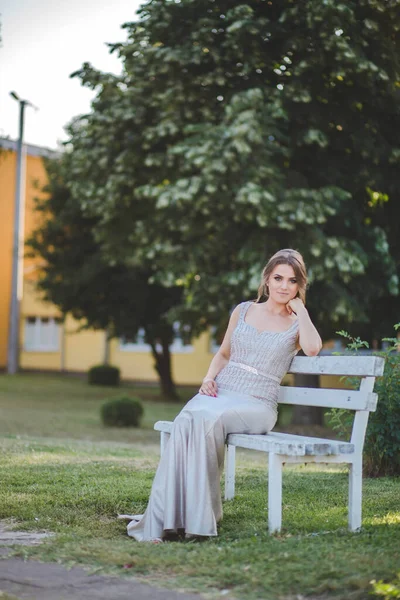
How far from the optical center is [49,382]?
33.2m

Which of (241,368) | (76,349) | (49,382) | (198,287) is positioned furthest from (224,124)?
(76,349)

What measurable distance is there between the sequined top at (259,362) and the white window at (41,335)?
36.7 m

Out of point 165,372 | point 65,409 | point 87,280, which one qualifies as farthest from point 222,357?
point 165,372

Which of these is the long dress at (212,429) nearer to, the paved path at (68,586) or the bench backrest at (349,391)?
the bench backrest at (349,391)

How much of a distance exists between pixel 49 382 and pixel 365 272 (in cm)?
2105

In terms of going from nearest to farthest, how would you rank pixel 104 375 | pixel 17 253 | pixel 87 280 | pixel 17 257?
1. pixel 87 280
2. pixel 17 253
3. pixel 17 257
4. pixel 104 375

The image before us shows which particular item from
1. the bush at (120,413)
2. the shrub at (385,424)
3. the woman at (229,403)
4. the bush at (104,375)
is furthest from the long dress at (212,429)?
the bush at (104,375)

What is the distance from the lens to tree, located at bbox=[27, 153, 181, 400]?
78.9 ft

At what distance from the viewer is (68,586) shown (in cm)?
385

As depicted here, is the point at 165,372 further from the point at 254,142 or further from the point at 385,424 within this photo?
the point at 385,424

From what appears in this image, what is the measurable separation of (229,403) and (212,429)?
29cm

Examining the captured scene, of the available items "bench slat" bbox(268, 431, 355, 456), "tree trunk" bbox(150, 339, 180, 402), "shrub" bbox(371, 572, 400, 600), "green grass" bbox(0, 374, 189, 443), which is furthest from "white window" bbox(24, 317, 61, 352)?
"shrub" bbox(371, 572, 400, 600)

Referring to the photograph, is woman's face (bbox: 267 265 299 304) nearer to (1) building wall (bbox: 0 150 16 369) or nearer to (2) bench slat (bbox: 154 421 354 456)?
(2) bench slat (bbox: 154 421 354 456)

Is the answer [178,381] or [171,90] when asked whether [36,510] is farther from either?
[178,381]
